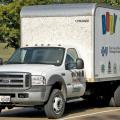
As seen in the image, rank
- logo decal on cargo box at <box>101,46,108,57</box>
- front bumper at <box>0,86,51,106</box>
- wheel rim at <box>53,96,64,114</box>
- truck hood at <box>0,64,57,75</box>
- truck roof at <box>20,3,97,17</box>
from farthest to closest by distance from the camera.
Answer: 1. logo decal on cargo box at <box>101,46,108,57</box>
2. truck roof at <box>20,3,97,17</box>
3. wheel rim at <box>53,96,64,114</box>
4. truck hood at <box>0,64,57,75</box>
5. front bumper at <box>0,86,51,106</box>

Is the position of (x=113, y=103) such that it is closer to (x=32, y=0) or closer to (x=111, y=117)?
(x=111, y=117)

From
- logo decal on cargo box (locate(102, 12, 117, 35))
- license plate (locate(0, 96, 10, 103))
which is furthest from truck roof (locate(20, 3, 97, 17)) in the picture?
license plate (locate(0, 96, 10, 103))

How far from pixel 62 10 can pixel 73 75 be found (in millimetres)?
2080

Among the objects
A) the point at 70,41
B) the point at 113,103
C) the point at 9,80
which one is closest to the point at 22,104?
the point at 9,80

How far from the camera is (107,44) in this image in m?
17.0

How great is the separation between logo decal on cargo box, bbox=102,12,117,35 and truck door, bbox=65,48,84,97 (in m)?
1.38

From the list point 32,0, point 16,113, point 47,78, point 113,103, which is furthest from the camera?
point 32,0

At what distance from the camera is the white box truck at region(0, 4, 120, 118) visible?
14.1m

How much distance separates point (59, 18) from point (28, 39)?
46.8 inches

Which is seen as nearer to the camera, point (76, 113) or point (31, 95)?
point (31, 95)

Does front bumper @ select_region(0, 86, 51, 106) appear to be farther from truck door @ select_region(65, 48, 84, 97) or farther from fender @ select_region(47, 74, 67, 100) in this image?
truck door @ select_region(65, 48, 84, 97)

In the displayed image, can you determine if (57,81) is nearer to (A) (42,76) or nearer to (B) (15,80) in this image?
(A) (42,76)

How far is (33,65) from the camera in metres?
14.6

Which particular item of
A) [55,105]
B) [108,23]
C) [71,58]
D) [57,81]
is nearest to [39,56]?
[71,58]
